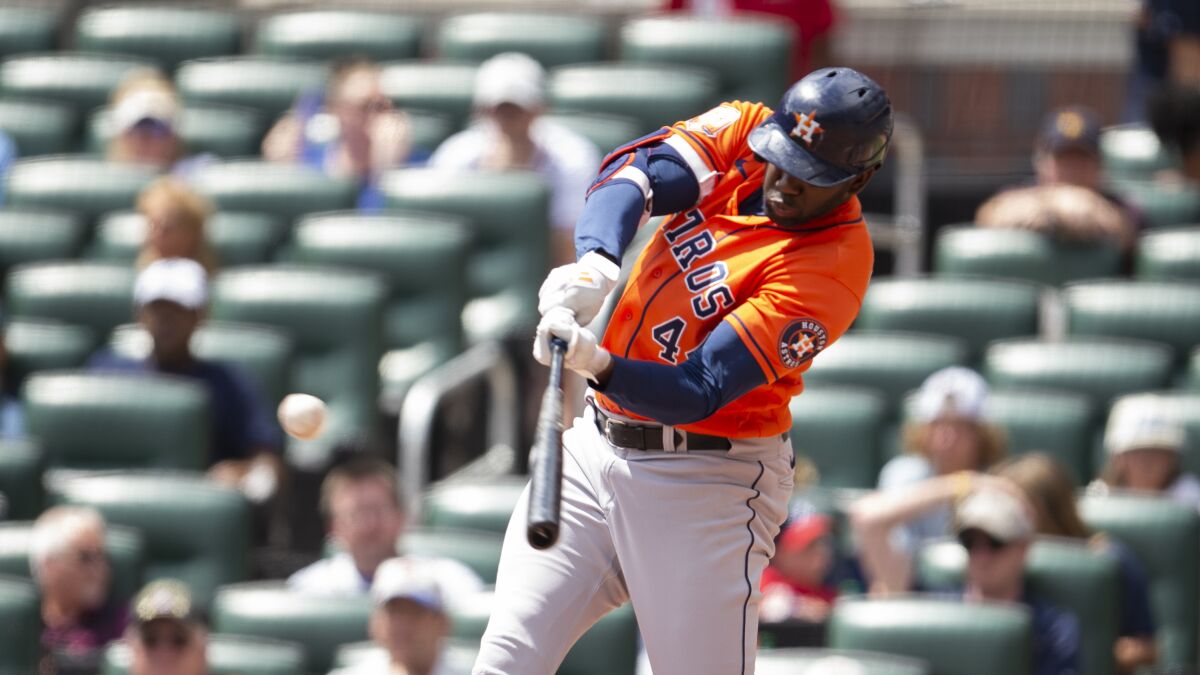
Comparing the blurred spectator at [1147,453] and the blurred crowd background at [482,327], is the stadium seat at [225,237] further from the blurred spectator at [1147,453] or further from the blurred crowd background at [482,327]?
the blurred spectator at [1147,453]

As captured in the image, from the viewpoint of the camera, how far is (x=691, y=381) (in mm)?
3449

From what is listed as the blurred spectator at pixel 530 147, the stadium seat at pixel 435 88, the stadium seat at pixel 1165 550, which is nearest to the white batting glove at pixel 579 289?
the stadium seat at pixel 1165 550

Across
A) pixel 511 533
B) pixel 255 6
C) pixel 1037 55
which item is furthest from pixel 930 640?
pixel 255 6

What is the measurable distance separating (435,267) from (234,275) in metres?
0.69

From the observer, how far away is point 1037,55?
912cm

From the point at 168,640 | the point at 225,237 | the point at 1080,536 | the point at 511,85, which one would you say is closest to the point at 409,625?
the point at 168,640

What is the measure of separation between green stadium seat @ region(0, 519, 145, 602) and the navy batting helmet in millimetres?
3049

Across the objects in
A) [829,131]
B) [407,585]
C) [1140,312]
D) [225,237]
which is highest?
[829,131]

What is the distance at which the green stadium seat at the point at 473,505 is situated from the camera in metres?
6.08

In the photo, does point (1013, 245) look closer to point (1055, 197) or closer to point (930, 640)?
point (1055, 197)

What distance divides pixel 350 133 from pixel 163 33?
1733 millimetres

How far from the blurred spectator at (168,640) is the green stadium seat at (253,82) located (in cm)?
337

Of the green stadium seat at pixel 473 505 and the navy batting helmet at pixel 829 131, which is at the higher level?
the navy batting helmet at pixel 829 131

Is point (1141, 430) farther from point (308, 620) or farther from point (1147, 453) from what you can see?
point (308, 620)
